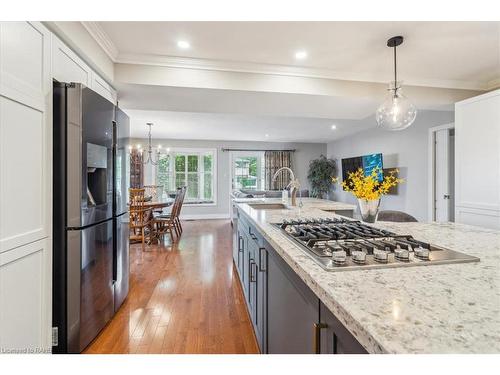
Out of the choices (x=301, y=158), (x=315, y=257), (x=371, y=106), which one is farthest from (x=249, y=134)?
(x=315, y=257)

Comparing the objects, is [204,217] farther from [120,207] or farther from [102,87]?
[102,87]

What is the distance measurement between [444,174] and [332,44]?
322cm

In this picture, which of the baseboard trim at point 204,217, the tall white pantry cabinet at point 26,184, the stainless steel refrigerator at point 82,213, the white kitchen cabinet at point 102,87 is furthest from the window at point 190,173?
the tall white pantry cabinet at point 26,184

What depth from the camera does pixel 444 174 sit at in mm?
4098

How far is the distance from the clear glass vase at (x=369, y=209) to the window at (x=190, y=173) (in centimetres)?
632

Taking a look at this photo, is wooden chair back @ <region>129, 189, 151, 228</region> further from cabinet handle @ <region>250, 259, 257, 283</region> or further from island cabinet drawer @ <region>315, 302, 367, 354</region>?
island cabinet drawer @ <region>315, 302, 367, 354</region>

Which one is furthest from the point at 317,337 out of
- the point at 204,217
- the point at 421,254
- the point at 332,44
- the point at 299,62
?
the point at 204,217

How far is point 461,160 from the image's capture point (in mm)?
2898

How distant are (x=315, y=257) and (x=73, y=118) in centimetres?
165

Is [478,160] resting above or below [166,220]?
above

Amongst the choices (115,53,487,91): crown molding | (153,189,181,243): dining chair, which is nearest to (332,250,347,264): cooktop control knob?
(115,53,487,91): crown molding

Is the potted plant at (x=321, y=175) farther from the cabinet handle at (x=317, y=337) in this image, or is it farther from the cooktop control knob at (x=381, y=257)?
the cabinet handle at (x=317, y=337)

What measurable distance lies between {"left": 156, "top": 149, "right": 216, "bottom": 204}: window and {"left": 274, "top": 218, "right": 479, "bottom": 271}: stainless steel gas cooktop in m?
6.64
